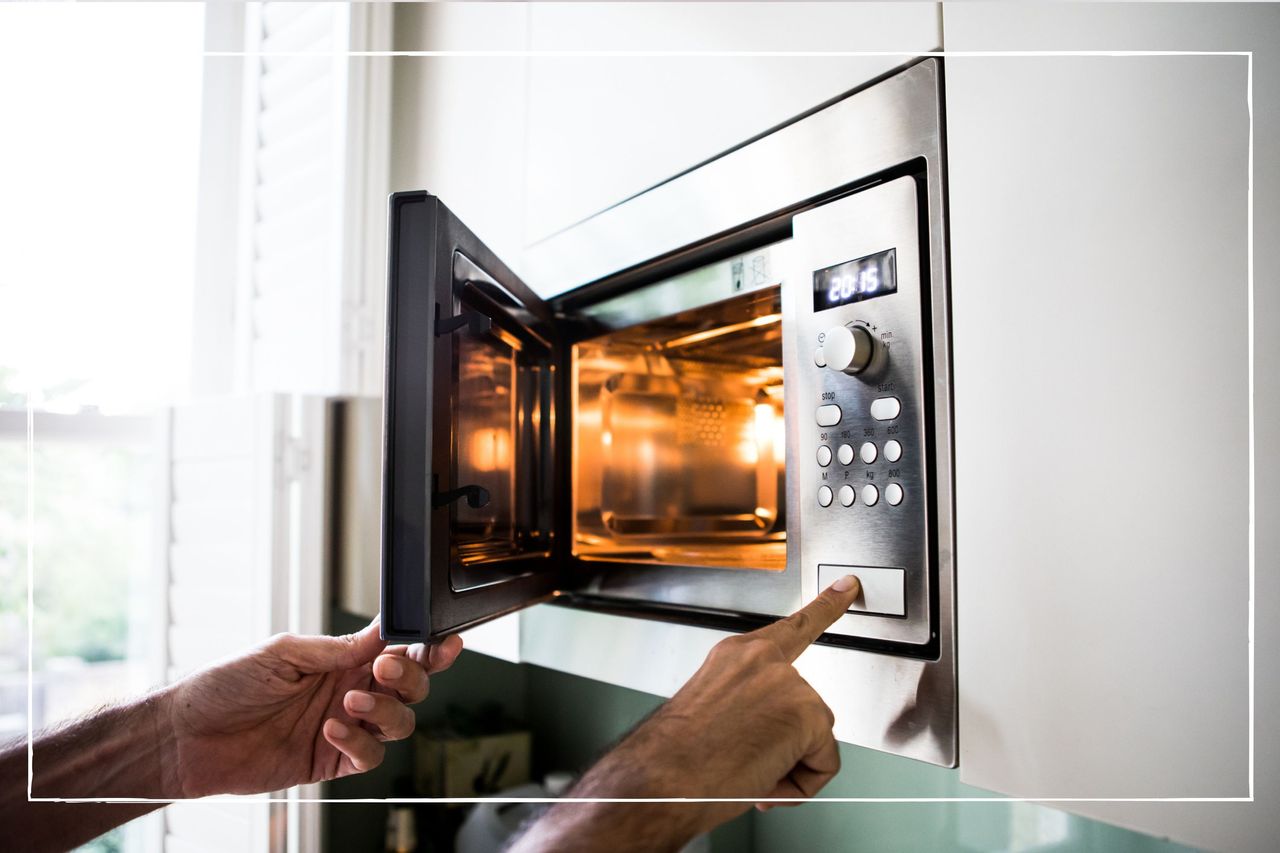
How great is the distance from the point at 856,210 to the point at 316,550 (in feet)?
3.39

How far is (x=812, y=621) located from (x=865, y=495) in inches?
3.8

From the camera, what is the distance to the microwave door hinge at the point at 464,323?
1.73 feet

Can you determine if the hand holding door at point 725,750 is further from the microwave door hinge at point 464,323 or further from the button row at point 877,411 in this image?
the microwave door hinge at point 464,323

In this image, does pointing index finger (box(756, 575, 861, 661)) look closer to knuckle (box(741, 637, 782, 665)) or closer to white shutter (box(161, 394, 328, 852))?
knuckle (box(741, 637, 782, 665))

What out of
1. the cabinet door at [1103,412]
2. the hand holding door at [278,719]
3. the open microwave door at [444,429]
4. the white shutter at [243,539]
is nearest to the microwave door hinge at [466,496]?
the open microwave door at [444,429]

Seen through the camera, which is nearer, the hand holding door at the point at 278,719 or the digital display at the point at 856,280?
the digital display at the point at 856,280

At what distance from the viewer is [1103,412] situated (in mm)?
468

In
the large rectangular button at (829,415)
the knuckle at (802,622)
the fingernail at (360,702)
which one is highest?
the large rectangular button at (829,415)

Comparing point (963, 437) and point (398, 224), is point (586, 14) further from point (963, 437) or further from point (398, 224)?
point (963, 437)

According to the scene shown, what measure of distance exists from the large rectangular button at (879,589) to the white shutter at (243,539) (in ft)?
3.17

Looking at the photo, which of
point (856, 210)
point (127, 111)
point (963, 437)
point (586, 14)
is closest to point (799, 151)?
point (856, 210)

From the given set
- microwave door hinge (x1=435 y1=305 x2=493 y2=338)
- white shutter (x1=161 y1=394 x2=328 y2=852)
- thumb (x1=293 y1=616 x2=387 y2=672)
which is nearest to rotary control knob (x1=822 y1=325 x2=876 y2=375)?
microwave door hinge (x1=435 y1=305 x2=493 y2=338)

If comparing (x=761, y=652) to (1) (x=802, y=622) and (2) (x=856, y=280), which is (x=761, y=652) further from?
(2) (x=856, y=280)

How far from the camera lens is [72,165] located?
0.93 metres
